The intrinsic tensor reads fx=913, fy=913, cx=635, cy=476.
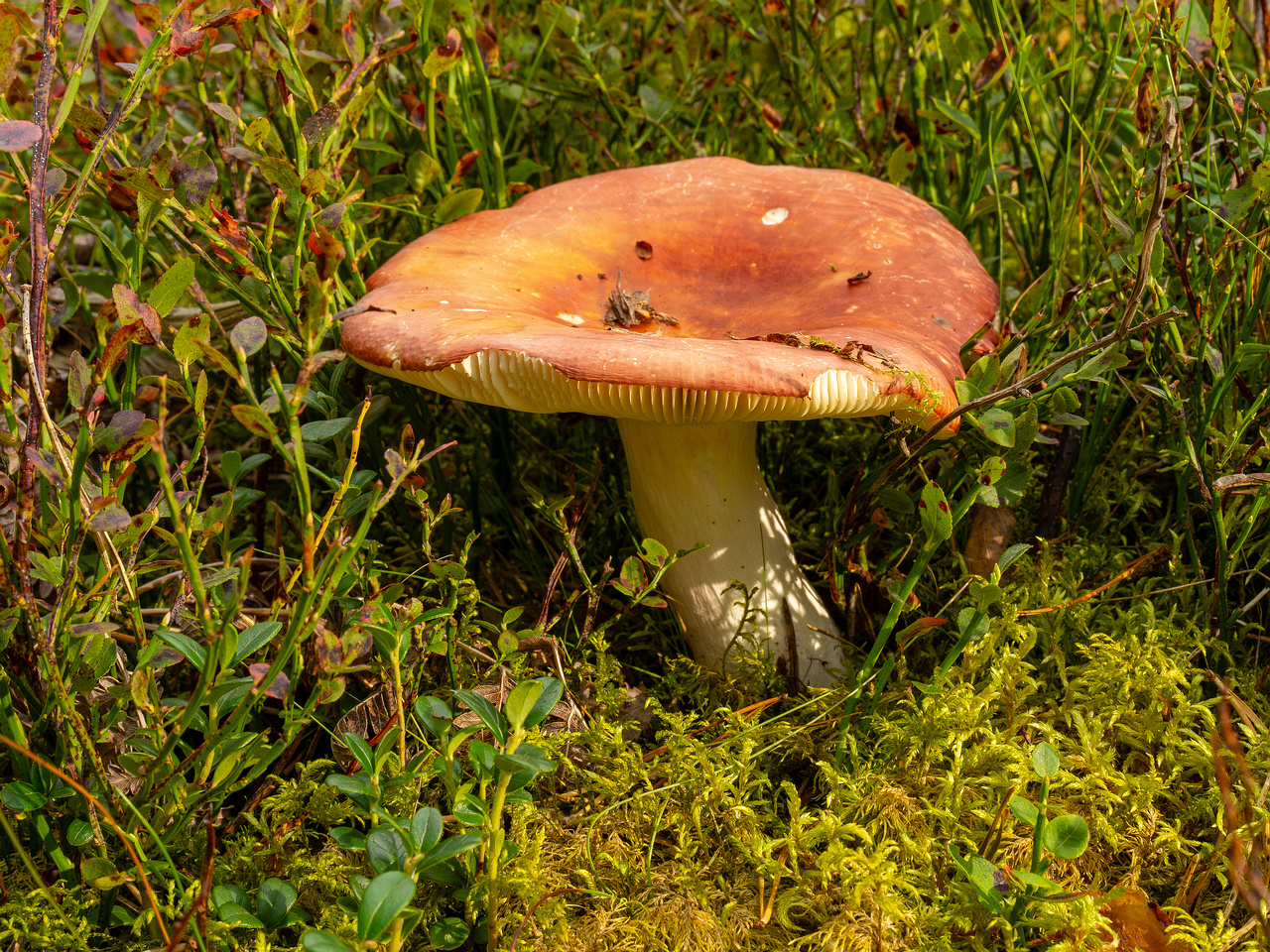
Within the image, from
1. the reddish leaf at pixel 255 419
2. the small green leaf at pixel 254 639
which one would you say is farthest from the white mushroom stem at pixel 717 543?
the reddish leaf at pixel 255 419

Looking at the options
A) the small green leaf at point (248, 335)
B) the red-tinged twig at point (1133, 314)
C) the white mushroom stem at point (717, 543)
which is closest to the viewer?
the small green leaf at point (248, 335)

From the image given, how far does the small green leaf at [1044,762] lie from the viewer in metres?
1.19

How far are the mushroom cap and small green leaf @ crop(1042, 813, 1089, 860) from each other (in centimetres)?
62

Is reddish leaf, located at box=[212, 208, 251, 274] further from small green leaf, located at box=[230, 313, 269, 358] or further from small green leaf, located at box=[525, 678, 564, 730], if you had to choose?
small green leaf, located at box=[525, 678, 564, 730]

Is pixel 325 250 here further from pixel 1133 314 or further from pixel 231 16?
pixel 1133 314

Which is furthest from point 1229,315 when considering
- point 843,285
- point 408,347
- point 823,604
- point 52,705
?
point 52,705

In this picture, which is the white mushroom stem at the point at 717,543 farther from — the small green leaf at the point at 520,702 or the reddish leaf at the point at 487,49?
the reddish leaf at the point at 487,49

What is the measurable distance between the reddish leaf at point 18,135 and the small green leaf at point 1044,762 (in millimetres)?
1416

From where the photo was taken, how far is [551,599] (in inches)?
70.7

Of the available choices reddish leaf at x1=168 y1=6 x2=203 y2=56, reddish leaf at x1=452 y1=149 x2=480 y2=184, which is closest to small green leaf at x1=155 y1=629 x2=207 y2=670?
reddish leaf at x1=168 y1=6 x2=203 y2=56

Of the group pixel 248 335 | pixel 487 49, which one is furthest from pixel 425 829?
pixel 487 49

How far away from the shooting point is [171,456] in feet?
6.77

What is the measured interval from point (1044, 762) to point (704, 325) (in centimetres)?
106

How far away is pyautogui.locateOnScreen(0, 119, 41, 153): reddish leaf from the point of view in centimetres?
102
